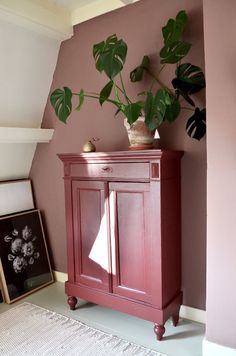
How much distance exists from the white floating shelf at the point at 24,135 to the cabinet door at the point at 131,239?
1052 mm

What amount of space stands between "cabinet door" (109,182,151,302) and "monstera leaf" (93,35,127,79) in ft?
2.49

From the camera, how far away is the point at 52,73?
9.34 feet

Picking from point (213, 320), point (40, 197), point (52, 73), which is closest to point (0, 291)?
point (40, 197)

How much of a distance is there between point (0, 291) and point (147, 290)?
138 centimetres

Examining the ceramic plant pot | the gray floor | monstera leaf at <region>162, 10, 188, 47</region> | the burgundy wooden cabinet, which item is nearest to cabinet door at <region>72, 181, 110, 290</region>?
the burgundy wooden cabinet

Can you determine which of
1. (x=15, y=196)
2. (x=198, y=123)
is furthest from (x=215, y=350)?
(x=15, y=196)

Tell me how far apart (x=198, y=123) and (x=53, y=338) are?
1784mm

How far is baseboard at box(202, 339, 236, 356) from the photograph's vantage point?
174cm

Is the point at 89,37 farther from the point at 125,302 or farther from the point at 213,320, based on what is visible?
the point at 213,320

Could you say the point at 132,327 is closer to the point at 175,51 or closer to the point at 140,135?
the point at 140,135

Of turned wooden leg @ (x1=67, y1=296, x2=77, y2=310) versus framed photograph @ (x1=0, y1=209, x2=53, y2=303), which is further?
framed photograph @ (x1=0, y1=209, x2=53, y2=303)

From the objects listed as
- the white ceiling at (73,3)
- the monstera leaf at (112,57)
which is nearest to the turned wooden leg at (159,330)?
the monstera leaf at (112,57)

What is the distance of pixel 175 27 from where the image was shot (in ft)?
6.63

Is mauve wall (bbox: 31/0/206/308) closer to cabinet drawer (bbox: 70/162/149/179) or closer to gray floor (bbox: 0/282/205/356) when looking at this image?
gray floor (bbox: 0/282/205/356)
